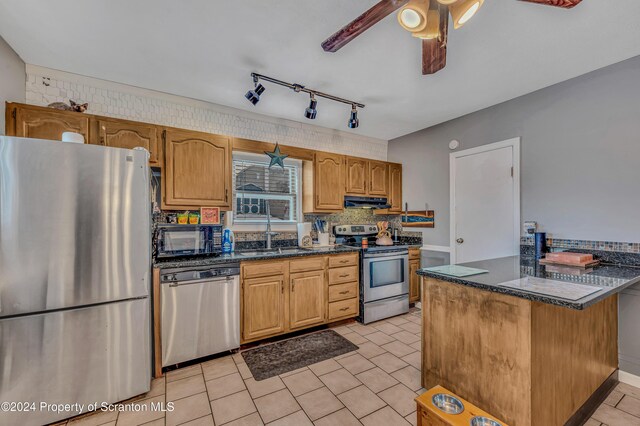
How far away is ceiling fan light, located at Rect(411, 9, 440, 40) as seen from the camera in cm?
133

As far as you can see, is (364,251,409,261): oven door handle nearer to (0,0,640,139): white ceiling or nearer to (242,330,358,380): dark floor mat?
(242,330,358,380): dark floor mat

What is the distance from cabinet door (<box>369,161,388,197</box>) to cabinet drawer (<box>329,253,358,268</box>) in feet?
3.94

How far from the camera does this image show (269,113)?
3.54m

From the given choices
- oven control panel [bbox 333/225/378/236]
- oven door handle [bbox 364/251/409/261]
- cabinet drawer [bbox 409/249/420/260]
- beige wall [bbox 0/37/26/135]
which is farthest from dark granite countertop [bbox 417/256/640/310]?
beige wall [bbox 0/37/26/135]

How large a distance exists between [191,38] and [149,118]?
1251mm

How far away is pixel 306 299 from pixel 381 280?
1087 millimetres

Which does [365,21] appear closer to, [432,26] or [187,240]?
[432,26]

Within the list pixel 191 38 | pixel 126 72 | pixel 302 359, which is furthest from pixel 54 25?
pixel 302 359

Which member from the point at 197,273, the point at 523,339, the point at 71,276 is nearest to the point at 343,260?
the point at 197,273

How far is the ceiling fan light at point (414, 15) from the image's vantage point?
4.11 feet

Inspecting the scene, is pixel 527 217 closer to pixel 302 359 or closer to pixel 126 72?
pixel 302 359

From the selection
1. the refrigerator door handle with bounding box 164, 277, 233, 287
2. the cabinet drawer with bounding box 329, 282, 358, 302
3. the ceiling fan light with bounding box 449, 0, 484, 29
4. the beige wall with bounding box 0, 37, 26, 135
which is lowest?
the cabinet drawer with bounding box 329, 282, 358, 302

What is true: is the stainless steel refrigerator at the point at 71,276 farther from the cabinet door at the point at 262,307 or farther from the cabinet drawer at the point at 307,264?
the cabinet drawer at the point at 307,264

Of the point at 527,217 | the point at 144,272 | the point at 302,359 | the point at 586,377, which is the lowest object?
the point at 302,359
